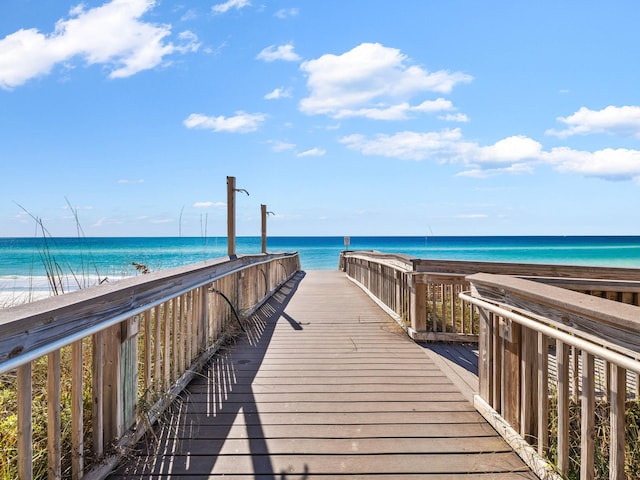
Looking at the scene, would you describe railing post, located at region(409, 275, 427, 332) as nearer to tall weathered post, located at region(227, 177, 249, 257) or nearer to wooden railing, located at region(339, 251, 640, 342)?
wooden railing, located at region(339, 251, 640, 342)

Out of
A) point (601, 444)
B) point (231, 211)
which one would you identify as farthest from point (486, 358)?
point (231, 211)

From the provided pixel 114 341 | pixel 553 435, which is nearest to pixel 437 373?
pixel 553 435

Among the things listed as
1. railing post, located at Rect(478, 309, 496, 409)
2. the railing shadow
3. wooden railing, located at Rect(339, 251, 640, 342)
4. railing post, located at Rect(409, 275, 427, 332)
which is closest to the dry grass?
railing post, located at Rect(478, 309, 496, 409)

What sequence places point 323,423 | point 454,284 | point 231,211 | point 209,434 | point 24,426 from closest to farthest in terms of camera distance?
point 24,426, point 209,434, point 323,423, point 454,284, point 231,211

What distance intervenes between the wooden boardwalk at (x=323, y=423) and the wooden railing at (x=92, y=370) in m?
0.19

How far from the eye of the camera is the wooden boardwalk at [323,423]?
7.42 ft

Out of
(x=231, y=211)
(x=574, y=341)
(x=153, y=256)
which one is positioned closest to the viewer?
(x=574, y=341)

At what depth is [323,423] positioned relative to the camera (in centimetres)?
279

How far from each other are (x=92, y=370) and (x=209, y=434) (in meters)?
0.88

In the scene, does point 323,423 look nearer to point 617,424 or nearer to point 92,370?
point 92,370

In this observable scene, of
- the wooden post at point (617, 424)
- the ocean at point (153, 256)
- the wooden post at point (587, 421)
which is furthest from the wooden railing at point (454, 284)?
the ocean at point (153, 256)

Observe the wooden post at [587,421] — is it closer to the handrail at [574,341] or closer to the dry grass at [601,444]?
the handrail at [574,341]

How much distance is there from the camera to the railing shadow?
2256 millimetres

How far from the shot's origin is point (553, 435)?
2.47 m
